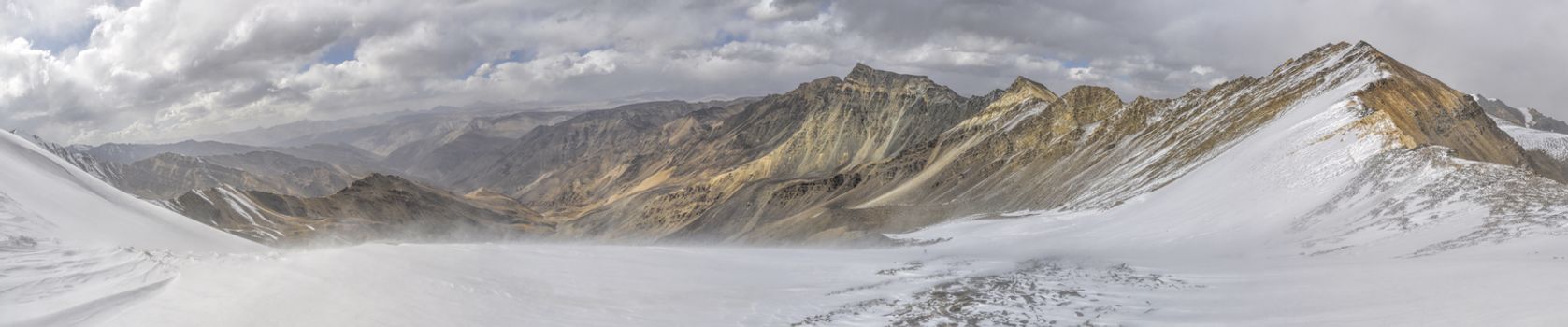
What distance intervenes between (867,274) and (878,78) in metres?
150

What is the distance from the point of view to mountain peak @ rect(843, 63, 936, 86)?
163m

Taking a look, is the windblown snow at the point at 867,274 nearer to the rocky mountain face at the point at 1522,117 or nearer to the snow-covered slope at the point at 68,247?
the snow-covered slope at the point at 68,247

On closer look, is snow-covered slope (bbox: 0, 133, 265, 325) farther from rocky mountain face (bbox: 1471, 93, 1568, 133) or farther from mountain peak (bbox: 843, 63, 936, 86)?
rocky mountain face (bbox: 1471, 93, 1568, 133)

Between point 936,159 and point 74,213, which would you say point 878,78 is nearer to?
point 936,159

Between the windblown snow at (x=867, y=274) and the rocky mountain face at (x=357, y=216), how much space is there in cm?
8545

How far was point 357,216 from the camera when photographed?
131 metres

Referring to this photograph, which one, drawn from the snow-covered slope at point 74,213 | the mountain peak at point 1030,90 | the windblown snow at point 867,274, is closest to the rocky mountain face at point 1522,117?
the mountain peak at point 1030,90

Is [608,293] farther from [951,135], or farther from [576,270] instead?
[951,135]

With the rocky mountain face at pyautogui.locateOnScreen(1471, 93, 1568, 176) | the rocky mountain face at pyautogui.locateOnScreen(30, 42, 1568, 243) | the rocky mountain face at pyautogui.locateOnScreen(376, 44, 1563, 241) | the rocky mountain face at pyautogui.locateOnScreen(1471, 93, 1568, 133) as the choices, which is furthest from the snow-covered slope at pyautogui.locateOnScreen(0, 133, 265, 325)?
the rocky mountain face at pyautogui.locateOnScreen(1471, 93, 1568, 133)

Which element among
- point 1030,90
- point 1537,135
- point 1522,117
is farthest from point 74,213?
point 1522,117

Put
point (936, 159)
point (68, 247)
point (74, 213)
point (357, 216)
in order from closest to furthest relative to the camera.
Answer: point (68, 247)
point (74, 213)
point (936, 159)
point (357, 216)

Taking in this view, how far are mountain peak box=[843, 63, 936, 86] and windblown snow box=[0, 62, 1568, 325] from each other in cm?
12799

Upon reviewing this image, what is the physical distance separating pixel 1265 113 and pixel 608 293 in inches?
2264

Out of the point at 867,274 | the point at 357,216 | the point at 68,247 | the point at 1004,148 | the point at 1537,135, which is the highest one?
the point at 1537,135
